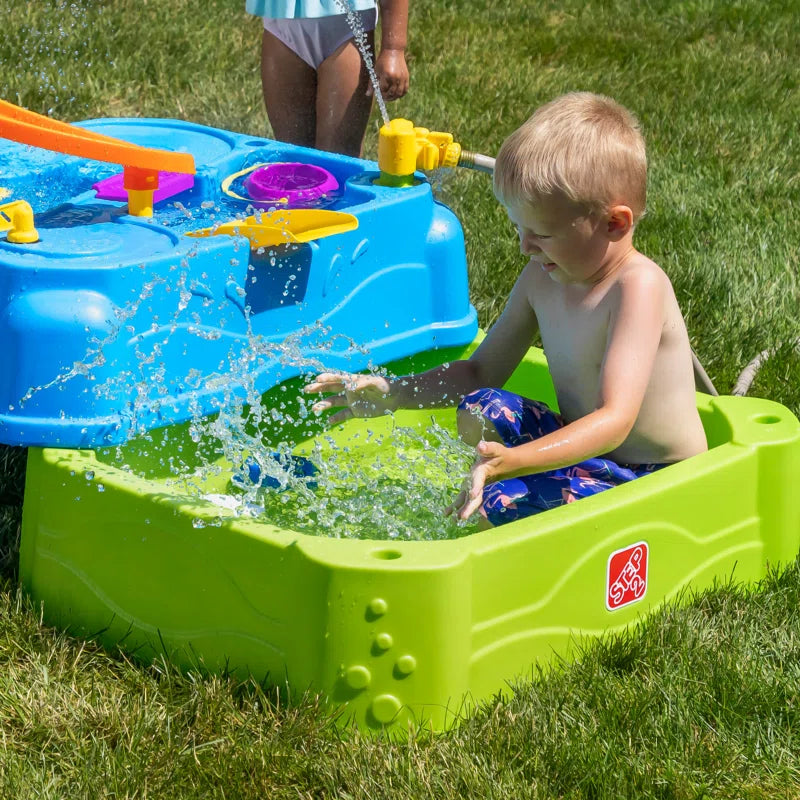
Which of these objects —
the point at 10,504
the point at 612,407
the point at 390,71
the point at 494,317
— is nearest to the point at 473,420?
the point at 612,407

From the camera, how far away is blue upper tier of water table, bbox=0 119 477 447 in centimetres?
171

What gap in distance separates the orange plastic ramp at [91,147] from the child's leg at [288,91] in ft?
3.65

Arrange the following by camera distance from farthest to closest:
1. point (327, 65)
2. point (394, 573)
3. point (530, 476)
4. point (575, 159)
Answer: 1. point (327, 65)
2. point (530, 476)
3. point (575, 159)
4. point (394, 573)

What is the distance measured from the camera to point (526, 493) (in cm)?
172

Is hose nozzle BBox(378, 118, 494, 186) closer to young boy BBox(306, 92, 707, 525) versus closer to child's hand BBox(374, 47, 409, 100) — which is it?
young boy BBox(306, 92, 707, 525)

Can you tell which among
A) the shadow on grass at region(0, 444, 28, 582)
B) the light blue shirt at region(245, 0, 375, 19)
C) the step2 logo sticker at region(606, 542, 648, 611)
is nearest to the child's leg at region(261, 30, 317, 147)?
the light blue shirt at region(245, 0, 375, 19)

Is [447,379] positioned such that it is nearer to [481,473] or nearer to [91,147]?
[481,473]

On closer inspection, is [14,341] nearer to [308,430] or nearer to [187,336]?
[187,336]

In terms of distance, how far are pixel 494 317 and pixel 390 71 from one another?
0.58 m

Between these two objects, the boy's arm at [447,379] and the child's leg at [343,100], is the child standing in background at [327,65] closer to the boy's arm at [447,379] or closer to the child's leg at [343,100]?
the child's leg at [343,100]

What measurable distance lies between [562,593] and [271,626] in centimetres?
35

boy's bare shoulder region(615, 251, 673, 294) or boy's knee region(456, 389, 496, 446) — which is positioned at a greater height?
boy's bare shoulder region(615, 251, 673, 294)

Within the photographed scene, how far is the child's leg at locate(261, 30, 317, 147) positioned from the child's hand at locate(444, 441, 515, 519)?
5.68 ft

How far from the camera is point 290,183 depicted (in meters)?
2.24
